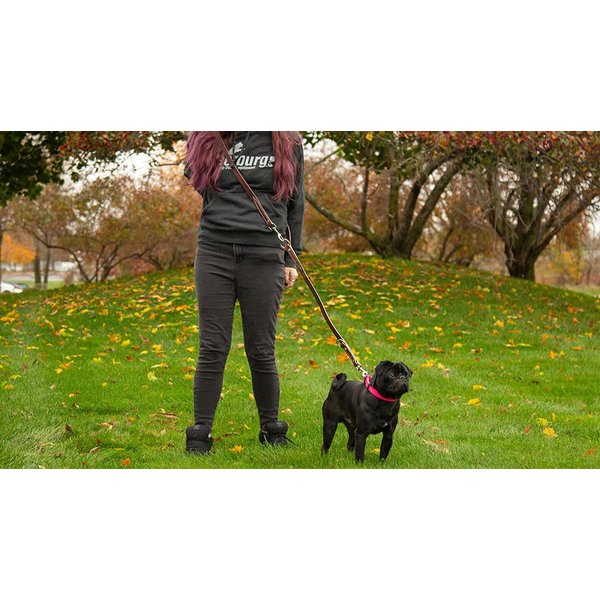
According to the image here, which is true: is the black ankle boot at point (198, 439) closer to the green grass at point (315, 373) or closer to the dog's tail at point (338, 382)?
the green grass at point (315, 373)

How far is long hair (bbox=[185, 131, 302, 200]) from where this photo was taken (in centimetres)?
386

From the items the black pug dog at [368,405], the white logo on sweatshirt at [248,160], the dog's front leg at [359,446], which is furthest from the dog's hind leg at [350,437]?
the white logo on sweatshirt at [248,160]

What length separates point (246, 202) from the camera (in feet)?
12.6

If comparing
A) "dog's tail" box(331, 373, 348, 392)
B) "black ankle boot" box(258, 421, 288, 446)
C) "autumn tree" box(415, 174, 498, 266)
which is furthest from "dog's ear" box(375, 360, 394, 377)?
"autumn tree" box(415, 174, 498, 266)

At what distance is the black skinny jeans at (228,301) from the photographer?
12.6 feet

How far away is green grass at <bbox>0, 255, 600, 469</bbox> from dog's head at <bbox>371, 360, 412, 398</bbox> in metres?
0.52

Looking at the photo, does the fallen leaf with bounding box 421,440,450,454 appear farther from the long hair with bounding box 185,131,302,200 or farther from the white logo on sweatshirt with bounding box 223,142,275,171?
the white logo on sweatshirt with bounding box 223,142,275,171

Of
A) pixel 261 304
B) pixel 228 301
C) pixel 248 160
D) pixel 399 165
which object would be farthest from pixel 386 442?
pixel 399 165

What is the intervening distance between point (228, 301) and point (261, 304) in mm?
177

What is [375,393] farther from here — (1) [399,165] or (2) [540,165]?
(2) [540,165]

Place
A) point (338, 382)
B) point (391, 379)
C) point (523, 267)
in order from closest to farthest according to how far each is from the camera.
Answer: point (391, 379)
point (338, 382)
point (523, 267)

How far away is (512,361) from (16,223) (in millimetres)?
17898

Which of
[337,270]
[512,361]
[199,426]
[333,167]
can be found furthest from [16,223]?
[199,426]

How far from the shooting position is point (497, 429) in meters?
4.88
